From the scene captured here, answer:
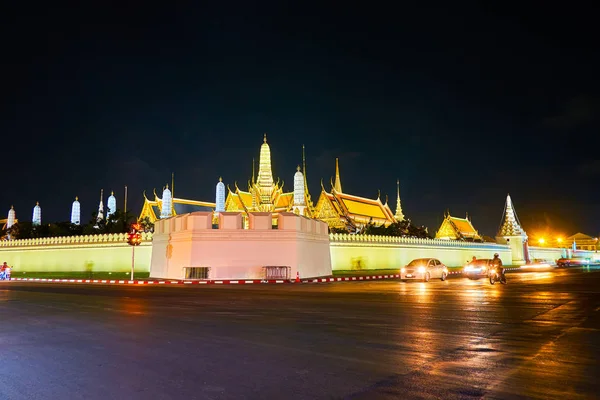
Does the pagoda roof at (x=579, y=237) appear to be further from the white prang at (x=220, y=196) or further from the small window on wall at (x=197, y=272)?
the small window on wall at (x=197, y=272)

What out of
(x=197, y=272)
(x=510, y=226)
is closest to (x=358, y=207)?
(x=510, y=226)

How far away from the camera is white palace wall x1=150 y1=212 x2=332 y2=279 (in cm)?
2567

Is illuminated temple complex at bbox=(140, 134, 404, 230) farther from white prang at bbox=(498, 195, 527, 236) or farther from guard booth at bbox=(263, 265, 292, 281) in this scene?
guard booth at bbox=(263, 265, 292, 281)

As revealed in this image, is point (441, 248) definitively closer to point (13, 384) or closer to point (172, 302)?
point (172, 302)

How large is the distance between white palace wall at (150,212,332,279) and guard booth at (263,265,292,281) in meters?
0.19

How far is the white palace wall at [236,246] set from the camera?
84.2ft

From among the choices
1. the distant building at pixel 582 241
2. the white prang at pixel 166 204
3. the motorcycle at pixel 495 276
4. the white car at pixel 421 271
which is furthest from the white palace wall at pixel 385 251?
the distant building at pixel 582 241

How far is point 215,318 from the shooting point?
945 centimetres

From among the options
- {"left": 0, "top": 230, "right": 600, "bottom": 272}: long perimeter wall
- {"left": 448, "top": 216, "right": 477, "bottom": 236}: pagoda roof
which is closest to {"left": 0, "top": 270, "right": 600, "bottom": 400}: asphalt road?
{"left": 0, "top": 230, "right": 600, "bottom": 272}: long perimeter wall

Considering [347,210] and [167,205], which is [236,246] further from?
[167,205]

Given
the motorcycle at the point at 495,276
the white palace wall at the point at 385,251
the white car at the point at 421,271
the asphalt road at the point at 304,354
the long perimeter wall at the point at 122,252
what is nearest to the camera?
the asphalt road at the point at 304,354

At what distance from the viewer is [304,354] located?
5.83 meters

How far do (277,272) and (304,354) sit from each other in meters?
20.1

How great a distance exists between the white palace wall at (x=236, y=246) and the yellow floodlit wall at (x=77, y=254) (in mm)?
8405
